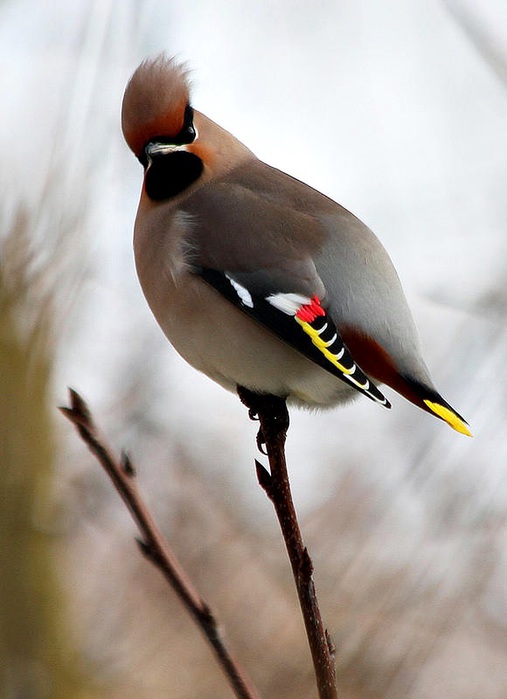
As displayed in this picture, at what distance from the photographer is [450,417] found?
2309 millimetres

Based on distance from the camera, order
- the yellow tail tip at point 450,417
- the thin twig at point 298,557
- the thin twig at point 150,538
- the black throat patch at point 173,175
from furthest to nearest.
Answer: the black throat patch at point 173,175, the yellow tail tip at point 450,417, the thin twig at point 298,557, the thin twig at point 150,538

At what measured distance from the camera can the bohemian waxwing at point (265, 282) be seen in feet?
7.97

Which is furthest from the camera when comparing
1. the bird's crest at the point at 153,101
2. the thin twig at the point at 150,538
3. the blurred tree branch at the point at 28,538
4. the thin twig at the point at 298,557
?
the blurred tree branch at the point at 28,538

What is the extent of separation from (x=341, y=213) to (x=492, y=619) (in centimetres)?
290

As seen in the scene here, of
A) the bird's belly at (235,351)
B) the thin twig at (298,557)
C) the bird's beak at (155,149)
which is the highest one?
the bird's beak at (155,149)

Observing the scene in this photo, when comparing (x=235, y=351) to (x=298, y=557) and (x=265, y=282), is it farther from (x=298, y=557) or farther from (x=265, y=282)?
(x=298, y=557)

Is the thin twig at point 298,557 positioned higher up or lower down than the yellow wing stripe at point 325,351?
lower down

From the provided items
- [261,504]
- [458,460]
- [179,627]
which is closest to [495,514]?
[458,460]

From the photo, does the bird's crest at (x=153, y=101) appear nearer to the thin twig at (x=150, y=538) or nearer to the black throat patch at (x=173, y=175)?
the black throat patch at (x=173, y=175)

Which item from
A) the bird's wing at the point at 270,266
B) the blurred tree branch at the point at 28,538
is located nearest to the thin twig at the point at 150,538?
the bird's wing at the point at 270,266

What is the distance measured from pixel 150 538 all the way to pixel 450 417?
112 centimetres

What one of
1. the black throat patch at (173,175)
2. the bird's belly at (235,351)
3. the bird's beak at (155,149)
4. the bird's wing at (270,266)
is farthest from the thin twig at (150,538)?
the black throat patch at (173,175)

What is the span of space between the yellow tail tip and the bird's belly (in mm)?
298

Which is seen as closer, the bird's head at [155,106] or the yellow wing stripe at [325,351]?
the yellow wing stripe at [325,351]
